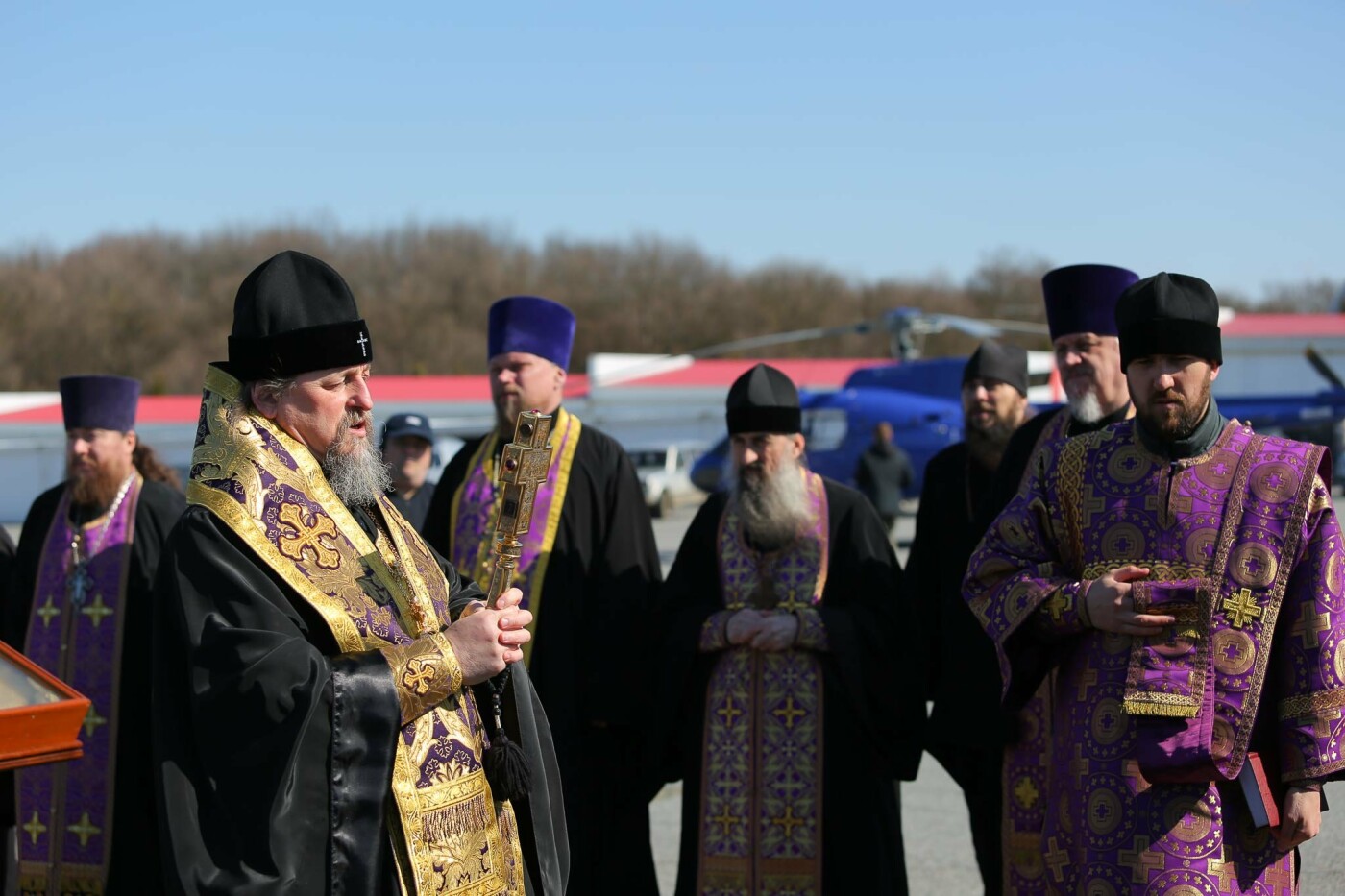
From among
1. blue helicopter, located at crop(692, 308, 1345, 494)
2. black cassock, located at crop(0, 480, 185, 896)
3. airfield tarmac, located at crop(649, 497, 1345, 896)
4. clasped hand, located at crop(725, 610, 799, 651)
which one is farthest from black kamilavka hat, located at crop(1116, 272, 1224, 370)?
blue helicopter, located at crop(692, 308, 1345, 494)

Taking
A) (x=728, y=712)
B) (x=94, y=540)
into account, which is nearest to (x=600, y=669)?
(x=728, y=712)

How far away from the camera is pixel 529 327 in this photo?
5617 mm

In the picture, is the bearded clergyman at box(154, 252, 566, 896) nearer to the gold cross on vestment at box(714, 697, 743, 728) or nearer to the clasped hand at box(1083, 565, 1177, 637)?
the clasped hand at box(1083, 565, 1177, 637)

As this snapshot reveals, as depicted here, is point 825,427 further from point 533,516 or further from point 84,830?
point 84,830

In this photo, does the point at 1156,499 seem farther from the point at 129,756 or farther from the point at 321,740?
the point at 129,756

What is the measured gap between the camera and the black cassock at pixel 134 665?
18.2 ft

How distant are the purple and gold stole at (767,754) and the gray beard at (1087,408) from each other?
3.50 ft

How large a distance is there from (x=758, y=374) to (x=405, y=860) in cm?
277

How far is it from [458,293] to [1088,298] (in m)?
81.1

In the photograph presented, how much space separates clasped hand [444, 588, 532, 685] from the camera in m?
3.00

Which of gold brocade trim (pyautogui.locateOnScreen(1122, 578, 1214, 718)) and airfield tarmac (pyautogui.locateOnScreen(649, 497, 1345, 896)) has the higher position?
gold brocade trim (pyautogui.locateOnScreen(1122, 578, 1214, 718))

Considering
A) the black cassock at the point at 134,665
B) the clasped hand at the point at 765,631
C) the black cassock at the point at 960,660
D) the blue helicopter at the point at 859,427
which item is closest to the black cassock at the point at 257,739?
the clasped hand at the point at 765,631

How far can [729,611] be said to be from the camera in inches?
201

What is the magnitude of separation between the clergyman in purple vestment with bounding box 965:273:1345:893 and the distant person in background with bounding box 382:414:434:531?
404 centimetres
